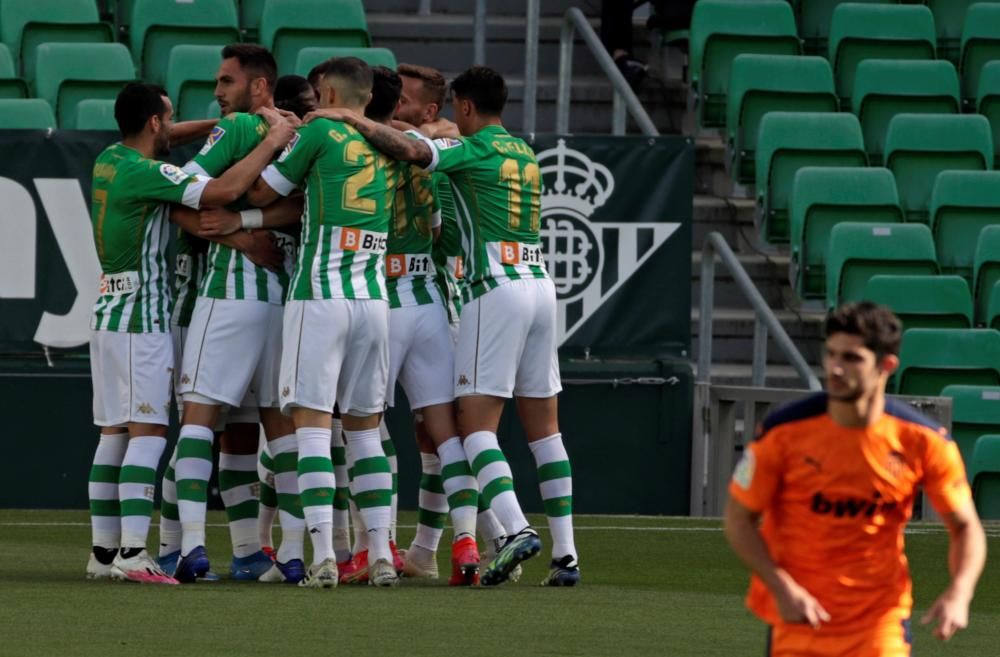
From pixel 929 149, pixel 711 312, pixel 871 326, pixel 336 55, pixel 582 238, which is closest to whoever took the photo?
pixel 871 326

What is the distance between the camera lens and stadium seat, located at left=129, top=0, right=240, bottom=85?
43.1 ft

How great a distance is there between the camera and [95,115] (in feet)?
39.2

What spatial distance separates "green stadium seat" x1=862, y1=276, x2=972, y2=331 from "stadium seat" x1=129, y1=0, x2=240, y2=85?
4.68m

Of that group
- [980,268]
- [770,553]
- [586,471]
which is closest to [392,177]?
[770,553]

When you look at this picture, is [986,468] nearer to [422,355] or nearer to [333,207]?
[422,355]

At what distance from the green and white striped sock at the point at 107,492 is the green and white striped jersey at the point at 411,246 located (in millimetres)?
1268

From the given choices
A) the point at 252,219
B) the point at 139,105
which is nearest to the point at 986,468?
the point at 252,219

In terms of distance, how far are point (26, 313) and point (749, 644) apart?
6188mm

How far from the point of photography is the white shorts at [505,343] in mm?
7660

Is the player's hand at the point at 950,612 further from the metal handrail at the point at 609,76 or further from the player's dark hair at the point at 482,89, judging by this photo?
the metal handrail at the point at 609,76

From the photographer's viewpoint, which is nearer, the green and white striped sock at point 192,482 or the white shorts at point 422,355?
the green and white striped sock at point 192,482

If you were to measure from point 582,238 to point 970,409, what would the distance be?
2.56 metres

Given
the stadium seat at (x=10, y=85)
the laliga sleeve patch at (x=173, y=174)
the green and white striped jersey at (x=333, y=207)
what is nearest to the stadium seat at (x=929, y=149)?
the stadium seat at (x=10, y=85)

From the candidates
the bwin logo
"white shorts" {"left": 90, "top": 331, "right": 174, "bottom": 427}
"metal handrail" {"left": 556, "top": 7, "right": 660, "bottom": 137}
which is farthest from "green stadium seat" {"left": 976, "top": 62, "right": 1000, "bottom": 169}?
"white shorts" {"left": 90, "top": 331, "right": 174, "bottom": 427}
